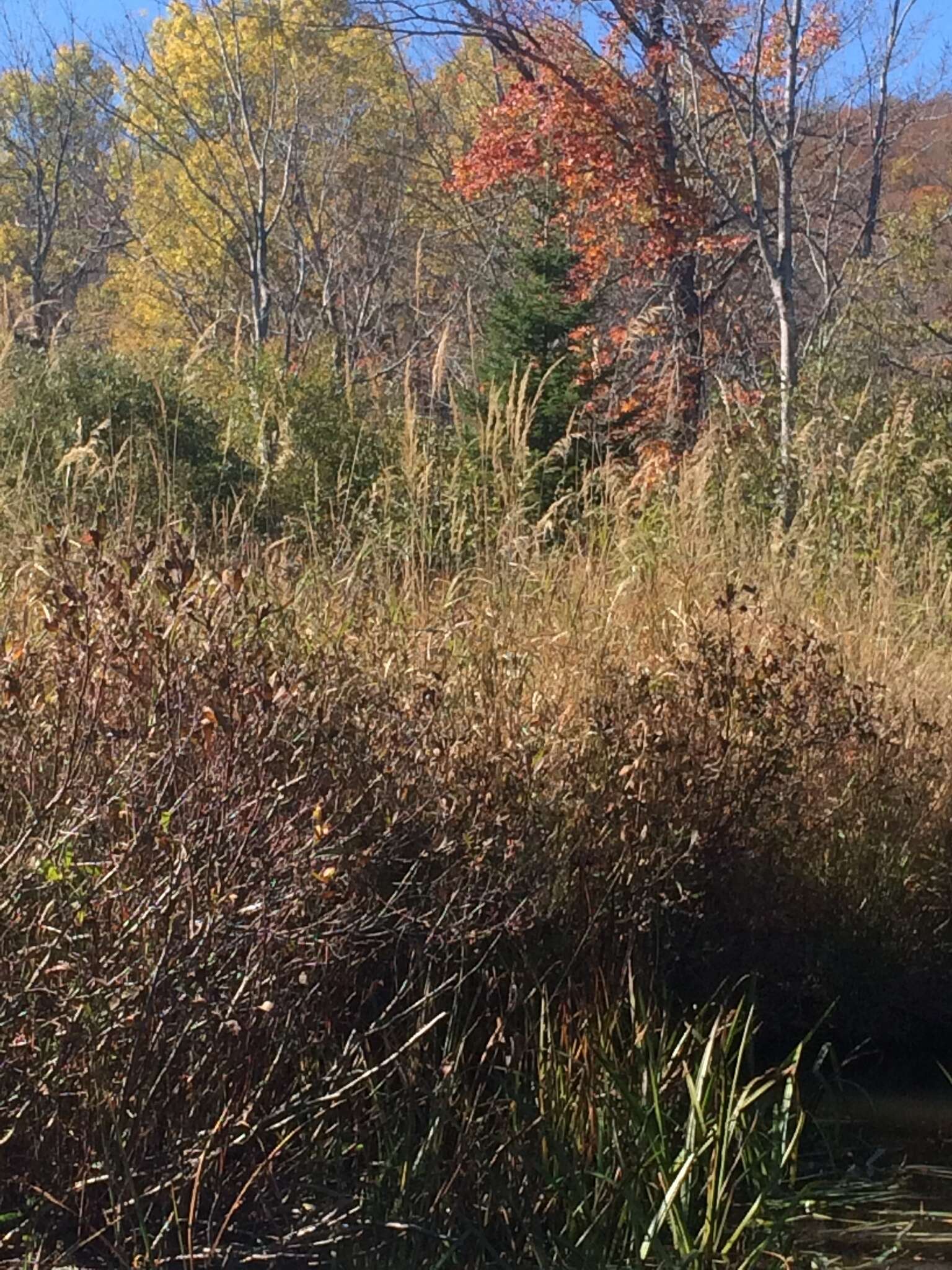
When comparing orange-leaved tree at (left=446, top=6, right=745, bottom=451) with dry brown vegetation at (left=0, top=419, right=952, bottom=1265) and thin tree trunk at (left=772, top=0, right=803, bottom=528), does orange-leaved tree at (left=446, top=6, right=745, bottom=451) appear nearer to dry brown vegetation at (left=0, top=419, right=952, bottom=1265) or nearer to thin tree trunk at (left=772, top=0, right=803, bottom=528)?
thin tree trunk at (left=772, top=0, right=803, bottom=528)

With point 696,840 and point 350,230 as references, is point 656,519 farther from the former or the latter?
point 350,230

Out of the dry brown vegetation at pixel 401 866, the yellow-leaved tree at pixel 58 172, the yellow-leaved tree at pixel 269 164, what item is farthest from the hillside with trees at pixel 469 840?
the yellow-leaved tree at pixel 58 172

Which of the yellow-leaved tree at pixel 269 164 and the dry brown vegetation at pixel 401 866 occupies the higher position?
the yellow-leaved tree at pixel 269 164

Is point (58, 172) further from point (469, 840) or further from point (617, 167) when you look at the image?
point (469, 840)

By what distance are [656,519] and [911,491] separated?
166 centimetres

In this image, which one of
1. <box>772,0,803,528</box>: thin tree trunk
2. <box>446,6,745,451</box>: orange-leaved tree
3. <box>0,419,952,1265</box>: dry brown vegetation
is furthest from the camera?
<box>446,6,745,451</box>: orange-leaved tree

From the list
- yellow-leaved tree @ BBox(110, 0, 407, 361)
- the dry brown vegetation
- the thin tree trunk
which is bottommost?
the dry brown vegetation

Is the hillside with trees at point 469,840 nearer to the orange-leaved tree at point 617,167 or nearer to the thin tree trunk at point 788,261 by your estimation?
the thin tree trunk at point 788,261

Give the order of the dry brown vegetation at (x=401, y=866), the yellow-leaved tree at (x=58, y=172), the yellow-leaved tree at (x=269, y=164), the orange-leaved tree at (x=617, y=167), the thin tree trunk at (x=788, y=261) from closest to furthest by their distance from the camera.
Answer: the dry brown vegetation at (x=401, y=866)
the thin tree trunk at (x=788, y=261)
the orange-leaved tree at (x=617, y=167)
the yellow-leaved tree at (x=269, y=164)
the yellow-leaved tree at (x=58, y=172)

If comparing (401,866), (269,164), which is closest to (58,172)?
(269,164)

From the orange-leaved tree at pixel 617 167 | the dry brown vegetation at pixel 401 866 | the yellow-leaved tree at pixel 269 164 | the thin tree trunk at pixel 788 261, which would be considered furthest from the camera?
the yellow-leaved tree at pixel 269 164

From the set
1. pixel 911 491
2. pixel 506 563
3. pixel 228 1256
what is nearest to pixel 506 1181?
pixel 228 1256

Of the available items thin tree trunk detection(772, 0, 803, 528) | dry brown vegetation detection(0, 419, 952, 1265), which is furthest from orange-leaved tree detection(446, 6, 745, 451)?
dry brown vegetation detection(0, 419, 952, 1265)

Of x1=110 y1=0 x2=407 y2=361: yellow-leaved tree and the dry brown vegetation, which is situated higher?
x1=110 y1=0 x2=407 y2=361: yellow-leaved tree
